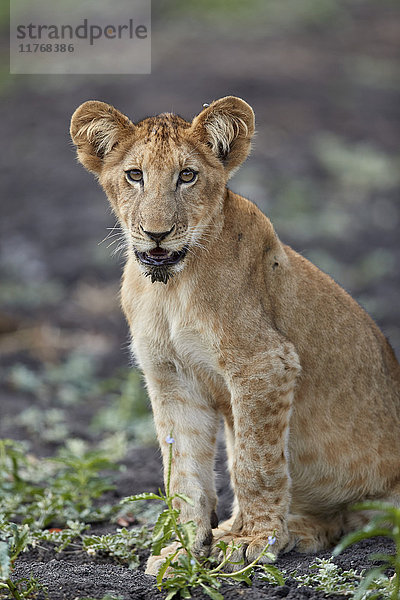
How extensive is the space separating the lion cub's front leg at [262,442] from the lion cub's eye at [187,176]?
1106mm

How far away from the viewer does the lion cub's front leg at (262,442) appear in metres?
5.14

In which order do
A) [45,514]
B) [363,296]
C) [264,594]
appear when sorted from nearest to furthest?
[264,594] < [45,514] < [363,296]

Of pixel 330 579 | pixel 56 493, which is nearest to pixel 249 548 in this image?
pixel 330 579

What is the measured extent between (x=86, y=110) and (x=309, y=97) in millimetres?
13777

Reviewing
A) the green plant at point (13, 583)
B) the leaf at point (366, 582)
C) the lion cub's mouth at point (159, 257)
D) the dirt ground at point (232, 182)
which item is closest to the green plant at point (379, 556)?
the leaf at point (366, 582)

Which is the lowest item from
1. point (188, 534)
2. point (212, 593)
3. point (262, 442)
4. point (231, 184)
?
point (212, 593)

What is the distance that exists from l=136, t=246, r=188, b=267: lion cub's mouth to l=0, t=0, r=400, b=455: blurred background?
12.0 feet

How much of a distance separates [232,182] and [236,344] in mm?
9940

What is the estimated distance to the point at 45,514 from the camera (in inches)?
249

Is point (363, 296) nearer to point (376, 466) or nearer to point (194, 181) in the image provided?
point (376, 466)

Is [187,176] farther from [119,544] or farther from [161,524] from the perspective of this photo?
[119,544]

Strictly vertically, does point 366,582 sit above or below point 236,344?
below

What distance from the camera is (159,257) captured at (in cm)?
495

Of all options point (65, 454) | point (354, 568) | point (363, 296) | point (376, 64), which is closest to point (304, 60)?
point (376, 64)
